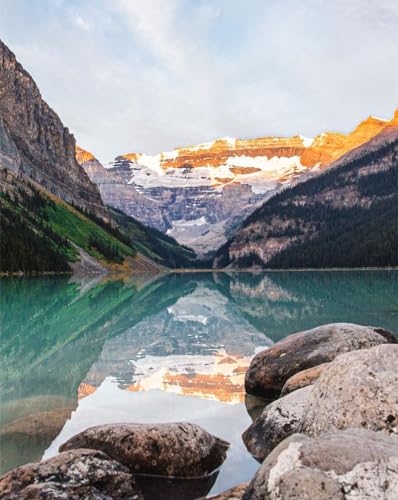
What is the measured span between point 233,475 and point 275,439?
1.46 metres

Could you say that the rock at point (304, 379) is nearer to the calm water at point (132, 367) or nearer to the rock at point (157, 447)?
the calm water at point (132, 367)

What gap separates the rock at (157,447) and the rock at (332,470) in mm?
4954

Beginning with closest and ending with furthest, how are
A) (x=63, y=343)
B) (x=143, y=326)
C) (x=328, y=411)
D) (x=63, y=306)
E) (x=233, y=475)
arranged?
1. (x=328, y=411)
2. (x=233, y=475)
3. (x=63, y=343)
4. (x=143, y=326)
5. (x=63, y=306)

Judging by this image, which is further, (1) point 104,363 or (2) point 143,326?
(2) point 143,326

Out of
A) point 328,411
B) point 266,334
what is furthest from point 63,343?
point 328,411

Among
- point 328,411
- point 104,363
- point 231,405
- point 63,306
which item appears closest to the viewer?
point 328,411

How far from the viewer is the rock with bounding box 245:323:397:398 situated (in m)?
19.3

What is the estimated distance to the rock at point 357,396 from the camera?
9.62 m

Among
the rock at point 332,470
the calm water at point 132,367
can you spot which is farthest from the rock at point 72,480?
the rock at point 332,470

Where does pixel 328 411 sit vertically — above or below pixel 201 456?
above

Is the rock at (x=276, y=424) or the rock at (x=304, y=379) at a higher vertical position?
the rock at (x=304, y=379)

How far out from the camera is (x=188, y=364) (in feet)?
91.6

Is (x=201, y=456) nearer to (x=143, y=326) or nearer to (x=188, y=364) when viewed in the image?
(x=188, y=364)

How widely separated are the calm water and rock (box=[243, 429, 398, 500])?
4.81 meters
